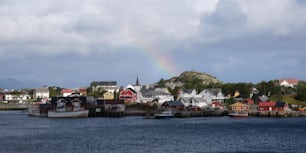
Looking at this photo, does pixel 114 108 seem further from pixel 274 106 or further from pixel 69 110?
pixel 274 106

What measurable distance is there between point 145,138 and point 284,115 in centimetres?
4953

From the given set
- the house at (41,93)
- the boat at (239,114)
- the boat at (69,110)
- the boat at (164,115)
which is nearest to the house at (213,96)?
the boat at (239,114)

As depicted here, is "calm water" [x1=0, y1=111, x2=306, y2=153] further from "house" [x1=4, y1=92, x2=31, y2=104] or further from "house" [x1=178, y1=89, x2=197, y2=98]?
"house" [x1=4, y1=92, x2=31, y2=104]

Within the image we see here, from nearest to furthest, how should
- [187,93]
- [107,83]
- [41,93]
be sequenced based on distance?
[187,93] → [41,93] → [107,83]

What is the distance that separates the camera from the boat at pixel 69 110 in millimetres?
93450

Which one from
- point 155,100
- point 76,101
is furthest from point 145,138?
point 155,100

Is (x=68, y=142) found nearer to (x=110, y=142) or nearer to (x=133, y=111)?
(x=110, y=142)

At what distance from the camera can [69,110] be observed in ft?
307

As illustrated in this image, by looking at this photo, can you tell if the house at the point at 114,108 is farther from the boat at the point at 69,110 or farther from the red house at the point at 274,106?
the red house at the point at 274,106

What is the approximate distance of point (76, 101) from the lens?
322ft

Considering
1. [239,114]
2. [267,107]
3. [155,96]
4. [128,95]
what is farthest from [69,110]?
[155,96]

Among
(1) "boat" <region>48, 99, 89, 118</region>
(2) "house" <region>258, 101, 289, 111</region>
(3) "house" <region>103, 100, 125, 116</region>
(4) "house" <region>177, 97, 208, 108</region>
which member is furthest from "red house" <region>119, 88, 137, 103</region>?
(2) "house" <region>258, 101, 289, 111</region>

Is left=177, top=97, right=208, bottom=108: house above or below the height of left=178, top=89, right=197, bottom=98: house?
below

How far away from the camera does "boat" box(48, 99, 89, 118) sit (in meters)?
93.4
